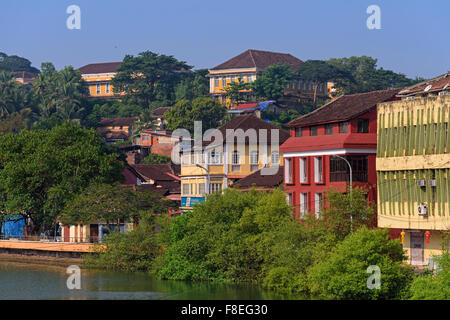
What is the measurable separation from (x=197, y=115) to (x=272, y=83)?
22574 millimetres

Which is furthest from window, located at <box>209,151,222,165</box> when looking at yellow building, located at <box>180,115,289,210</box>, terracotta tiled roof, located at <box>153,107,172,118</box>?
terracotta tiled roof, located at <box>153,107,172,118</box>

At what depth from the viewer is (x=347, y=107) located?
66.4 metres

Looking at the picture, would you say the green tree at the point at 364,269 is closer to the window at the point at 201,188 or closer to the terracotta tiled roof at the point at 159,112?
the window at the point at 201,188

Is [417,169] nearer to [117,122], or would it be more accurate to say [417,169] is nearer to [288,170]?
[288,170]

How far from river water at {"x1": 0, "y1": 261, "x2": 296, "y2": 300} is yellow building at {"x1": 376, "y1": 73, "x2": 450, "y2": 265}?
952 centimetres

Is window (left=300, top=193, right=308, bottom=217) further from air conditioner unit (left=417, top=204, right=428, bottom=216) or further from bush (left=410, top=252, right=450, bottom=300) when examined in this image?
bush (left=410, top=252, right=450, bottom=300)

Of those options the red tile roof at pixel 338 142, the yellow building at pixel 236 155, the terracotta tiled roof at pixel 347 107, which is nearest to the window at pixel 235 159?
the yellow building at pixel 236 155

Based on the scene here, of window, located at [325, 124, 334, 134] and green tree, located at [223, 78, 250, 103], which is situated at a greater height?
green tree, located at [223, 78, 250, 103]

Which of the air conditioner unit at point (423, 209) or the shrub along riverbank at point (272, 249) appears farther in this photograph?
the air conditioner unit at point (423, 209)

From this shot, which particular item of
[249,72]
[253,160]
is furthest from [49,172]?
[249,72]

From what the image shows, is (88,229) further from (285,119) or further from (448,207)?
(285,119)

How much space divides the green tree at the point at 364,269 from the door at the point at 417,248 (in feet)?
20.9

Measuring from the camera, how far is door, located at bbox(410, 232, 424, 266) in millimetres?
57000

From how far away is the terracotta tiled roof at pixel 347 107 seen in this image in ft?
209
